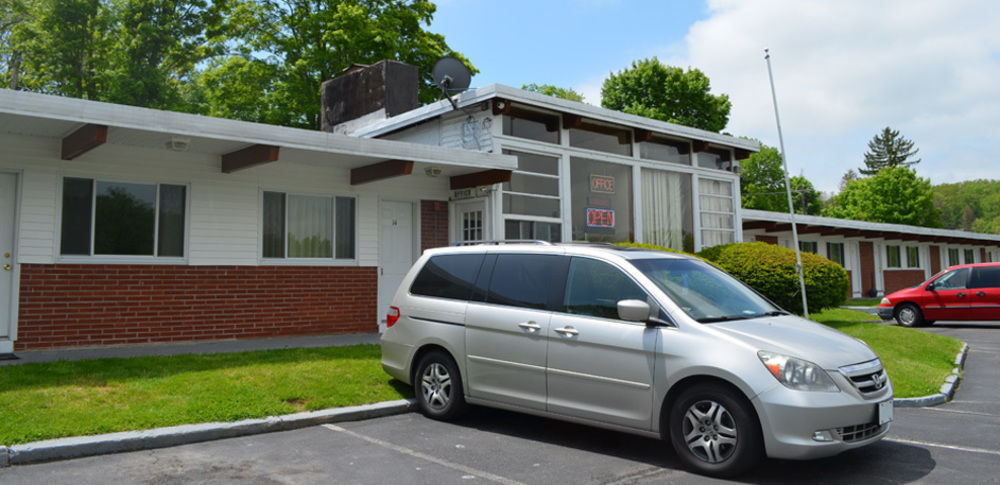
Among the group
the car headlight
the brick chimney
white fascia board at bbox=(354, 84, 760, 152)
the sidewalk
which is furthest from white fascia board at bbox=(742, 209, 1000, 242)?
the car headlight

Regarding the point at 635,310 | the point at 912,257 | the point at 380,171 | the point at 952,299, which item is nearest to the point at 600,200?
the point at 380,171

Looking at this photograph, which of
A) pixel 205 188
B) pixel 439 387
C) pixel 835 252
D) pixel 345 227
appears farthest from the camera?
pixel 835 252

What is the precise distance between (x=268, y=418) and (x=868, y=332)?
38.7 ft

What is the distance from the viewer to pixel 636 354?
534cm

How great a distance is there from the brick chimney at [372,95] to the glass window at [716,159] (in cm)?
740

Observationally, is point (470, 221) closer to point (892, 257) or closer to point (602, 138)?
point (602, 138)

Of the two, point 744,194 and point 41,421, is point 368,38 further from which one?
point 744,194

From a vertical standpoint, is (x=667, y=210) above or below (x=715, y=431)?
above

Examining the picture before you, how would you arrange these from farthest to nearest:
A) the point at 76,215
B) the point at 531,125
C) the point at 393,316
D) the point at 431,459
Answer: the point at 531,125, the point at 76,215, the point at 393,316, the point at 431,459

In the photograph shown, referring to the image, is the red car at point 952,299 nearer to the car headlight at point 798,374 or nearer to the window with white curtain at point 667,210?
the window with white curtain at point 667,210

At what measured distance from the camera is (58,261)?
9.27 metres

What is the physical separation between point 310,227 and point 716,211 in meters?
10.4

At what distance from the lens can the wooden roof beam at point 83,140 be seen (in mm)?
8211

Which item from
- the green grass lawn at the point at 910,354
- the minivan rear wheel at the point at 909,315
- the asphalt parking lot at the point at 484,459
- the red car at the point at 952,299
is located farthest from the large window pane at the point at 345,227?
the minivan rear wheel at the point at 909,315
